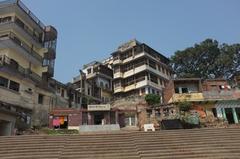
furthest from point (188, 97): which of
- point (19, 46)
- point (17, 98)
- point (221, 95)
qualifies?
point (19, 46)

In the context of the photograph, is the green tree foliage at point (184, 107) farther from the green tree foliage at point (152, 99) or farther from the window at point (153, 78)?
the window at point (153, 78)

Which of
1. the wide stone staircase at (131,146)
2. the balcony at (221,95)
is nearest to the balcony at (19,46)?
the wide stone staircase at (131,146)

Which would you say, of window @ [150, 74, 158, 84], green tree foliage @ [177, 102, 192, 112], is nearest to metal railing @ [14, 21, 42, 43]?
window @ [150, 74, 158, 84]

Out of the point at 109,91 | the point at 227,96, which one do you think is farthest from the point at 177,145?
the point at 109,91

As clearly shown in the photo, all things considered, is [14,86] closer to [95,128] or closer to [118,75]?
[95,128]

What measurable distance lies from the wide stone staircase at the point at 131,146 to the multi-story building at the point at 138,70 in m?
29.7

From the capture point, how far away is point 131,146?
18406 millimetres

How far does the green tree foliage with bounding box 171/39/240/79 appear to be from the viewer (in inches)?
1951

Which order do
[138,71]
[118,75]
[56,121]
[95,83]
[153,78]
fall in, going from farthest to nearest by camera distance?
[95,83] < [118,75] < [153,78] < [138,71] < [56,121]

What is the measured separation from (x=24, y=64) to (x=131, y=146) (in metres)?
24.2

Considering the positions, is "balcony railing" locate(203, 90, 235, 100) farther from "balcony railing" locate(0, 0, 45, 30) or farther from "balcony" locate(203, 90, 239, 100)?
"balcony railing" locate(0, 0, 45, 30)

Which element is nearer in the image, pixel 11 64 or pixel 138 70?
pixel 11 64

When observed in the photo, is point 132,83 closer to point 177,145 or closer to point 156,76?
point 156,76

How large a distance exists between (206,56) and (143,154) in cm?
3995
